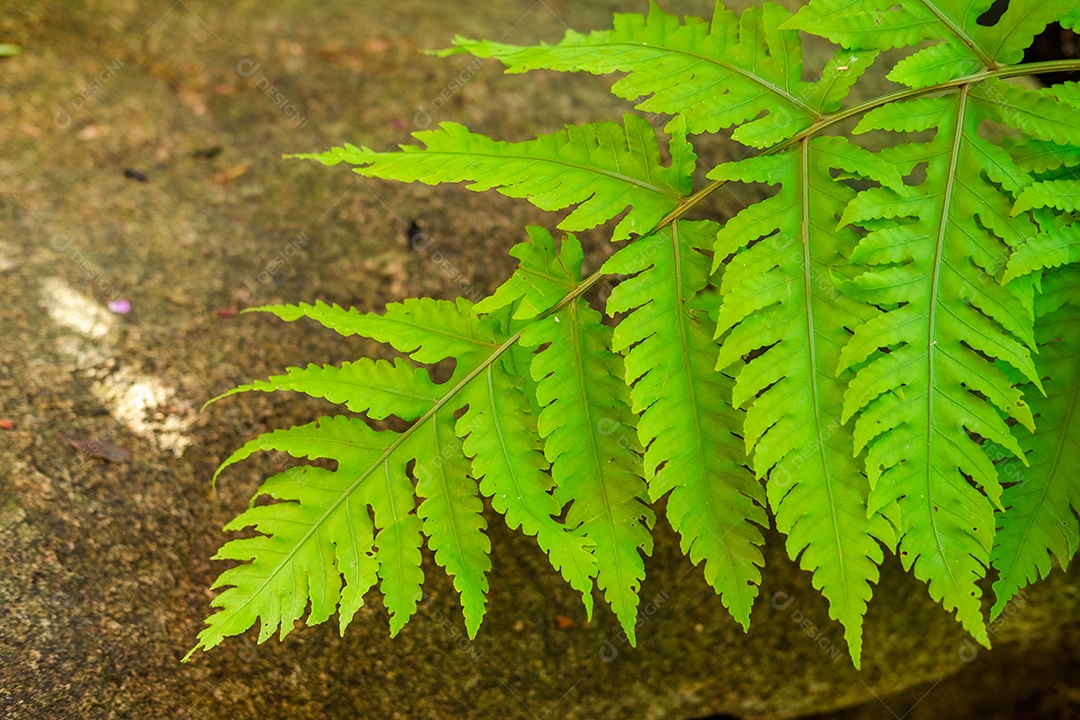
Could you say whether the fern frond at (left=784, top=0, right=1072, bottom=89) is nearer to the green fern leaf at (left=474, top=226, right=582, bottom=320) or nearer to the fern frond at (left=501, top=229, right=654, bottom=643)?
the green fern leaf at (left=474, top=226, right=582, bottom=320)

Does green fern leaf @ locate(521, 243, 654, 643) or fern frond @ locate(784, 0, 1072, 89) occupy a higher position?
fern frond @ locate(784, 0, 1072, 89)

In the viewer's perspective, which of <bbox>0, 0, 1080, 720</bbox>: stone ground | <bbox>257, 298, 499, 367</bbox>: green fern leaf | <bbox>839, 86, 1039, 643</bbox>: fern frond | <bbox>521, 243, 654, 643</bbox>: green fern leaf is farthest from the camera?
<bbox>0, 0, 1080, 720</bbox>: stone ground

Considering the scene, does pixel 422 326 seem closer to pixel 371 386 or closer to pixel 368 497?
pixel 371 386

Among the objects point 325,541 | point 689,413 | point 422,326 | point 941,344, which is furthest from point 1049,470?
point 325,541

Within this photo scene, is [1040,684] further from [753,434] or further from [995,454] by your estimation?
[753,434]

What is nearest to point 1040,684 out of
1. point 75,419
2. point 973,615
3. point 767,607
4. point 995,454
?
point 767,607

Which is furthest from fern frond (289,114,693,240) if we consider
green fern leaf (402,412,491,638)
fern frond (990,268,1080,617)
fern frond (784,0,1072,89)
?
fern frond (990,268,1080,617)

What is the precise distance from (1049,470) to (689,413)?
0.93 meters

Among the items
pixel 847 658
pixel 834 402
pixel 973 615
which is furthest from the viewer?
pixel 847 658

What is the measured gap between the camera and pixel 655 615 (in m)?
2.46

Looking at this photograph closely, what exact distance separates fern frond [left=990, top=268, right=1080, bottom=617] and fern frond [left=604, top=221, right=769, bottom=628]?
628mm

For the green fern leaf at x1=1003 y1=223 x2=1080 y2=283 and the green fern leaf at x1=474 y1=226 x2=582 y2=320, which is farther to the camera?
the green fern leaf at x1=474 y1=226 x2=582 y2=320

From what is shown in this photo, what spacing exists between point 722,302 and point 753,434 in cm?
35

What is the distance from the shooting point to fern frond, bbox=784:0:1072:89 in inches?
73.7
